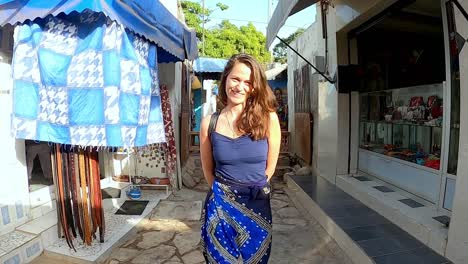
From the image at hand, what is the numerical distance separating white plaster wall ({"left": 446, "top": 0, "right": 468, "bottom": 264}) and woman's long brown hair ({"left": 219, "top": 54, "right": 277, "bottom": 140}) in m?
1.97

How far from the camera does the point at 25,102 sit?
9.06ft

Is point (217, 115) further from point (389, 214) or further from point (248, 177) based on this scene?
point (389, 214)

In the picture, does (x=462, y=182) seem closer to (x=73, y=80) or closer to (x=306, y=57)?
(x=73, y=80)

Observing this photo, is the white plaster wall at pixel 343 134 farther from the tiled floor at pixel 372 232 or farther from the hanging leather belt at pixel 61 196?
the hanging leather belt at pixel 61 196

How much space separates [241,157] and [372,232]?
2.51 m

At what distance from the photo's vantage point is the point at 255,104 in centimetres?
173

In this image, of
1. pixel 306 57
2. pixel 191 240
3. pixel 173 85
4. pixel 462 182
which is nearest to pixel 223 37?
pixel 306 57

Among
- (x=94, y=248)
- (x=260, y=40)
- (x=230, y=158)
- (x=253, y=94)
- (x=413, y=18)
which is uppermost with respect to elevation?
(x=260, y=40)

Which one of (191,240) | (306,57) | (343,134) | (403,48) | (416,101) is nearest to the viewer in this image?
(191,240)

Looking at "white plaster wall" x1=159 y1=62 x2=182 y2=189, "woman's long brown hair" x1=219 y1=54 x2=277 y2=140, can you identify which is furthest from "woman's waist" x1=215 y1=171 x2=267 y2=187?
"white plaster wall" x1=159 y1=62 x2=182 y2=189

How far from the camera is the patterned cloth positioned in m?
2.71

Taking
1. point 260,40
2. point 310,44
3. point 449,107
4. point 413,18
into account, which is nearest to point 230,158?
point 449,107

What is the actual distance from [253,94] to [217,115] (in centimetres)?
27

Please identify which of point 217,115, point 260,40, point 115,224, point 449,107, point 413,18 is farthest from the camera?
point 260,40
